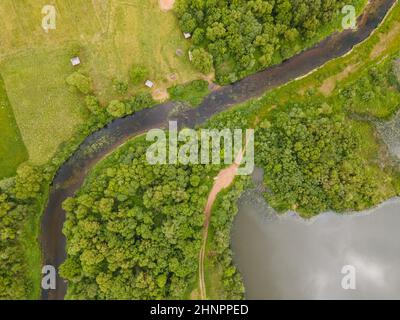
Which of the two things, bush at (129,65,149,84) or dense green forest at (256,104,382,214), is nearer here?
bush at (129,65,149,84)

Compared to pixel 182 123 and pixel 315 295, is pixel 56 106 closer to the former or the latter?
pixel 182 123

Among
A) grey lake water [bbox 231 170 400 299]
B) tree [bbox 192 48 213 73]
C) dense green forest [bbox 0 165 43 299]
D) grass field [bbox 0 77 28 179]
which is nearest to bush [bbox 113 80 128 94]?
tree [bbox 192 48 213 73]

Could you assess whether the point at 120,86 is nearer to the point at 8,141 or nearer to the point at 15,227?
the point at 8,141

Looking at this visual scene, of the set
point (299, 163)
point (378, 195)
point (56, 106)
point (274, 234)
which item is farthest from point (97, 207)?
point (378, 195)

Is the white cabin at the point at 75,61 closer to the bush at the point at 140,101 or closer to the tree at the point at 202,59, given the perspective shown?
the bush at the point at 140,101

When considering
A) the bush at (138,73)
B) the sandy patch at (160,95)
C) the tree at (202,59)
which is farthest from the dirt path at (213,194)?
the bush at (138,73)

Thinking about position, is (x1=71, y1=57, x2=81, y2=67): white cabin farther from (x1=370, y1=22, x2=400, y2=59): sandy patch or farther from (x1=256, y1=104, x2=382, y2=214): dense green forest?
(x1=370, y1=22, x2=400, y2=59): sandy patch

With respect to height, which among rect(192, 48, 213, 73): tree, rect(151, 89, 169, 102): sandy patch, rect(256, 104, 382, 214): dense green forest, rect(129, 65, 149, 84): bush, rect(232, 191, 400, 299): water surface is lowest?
rect(232, 191, 400, 299): water surface

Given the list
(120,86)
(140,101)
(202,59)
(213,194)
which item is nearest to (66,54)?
(120,86)
